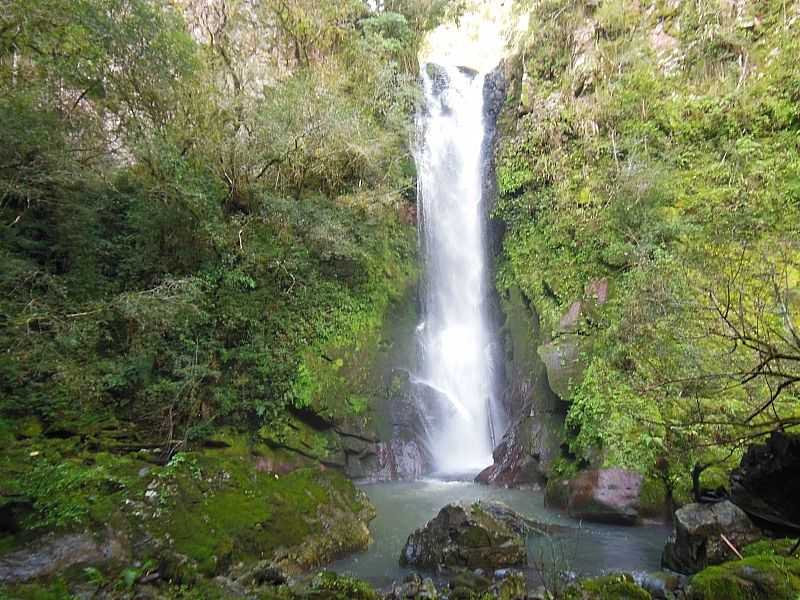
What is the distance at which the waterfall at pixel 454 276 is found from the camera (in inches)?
431

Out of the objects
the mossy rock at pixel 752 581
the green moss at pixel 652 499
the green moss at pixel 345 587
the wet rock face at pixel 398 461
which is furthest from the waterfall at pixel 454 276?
the mossy rock at pixel 752 581

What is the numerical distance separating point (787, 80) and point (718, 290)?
18.8 ft

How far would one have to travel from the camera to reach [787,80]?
10.1 meters

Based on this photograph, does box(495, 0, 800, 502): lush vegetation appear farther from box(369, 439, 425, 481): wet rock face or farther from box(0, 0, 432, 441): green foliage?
box(0, 0, 432, 441): green foliage

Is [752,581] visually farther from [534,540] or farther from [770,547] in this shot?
[534,540]

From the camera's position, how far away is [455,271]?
554 inches

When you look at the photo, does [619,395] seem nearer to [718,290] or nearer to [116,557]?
[718,290]

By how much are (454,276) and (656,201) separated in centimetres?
573

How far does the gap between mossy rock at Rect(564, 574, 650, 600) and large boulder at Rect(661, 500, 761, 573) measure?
1.19 meters

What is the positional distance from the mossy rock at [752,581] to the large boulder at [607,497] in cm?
304

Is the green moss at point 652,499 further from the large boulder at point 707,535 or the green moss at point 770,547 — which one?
the green moss at point 770,547

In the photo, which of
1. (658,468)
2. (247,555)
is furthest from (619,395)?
(247,555)

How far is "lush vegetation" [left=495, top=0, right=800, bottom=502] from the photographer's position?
7.13 m

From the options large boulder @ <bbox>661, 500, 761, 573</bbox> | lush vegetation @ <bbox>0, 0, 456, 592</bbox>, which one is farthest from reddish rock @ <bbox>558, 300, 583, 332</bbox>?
large boulder @ <bbox>661, 500, 761, 573</bbox>
